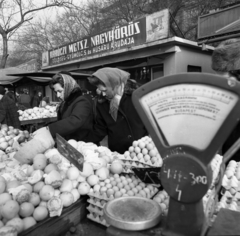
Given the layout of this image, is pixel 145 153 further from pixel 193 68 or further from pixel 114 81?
pixel 193 68

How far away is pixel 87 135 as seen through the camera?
8.80 ft

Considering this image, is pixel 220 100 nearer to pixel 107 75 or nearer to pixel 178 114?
pixel 178 114

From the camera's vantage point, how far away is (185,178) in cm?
76

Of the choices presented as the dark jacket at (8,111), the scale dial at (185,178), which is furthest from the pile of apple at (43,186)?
the dark jacket at (8,111)

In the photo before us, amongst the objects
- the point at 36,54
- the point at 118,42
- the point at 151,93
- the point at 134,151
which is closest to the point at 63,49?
the point at 118,42

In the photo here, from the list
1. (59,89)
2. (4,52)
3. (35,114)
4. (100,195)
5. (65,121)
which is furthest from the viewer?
(4,52)

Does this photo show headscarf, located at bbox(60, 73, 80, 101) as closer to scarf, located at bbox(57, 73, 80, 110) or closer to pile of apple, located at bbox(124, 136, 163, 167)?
scarf, located at bbox(57, 73, 80, 110)

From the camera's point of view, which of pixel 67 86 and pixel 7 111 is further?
pixel 7 111

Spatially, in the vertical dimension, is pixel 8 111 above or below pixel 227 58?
below

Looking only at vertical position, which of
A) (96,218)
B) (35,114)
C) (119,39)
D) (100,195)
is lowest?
(96,218)

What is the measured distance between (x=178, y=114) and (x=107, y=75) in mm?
1514

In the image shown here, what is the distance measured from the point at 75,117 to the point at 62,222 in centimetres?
119

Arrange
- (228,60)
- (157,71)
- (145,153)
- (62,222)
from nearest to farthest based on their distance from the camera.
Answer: (62,222) → (228,60) → (145,153) → (157,71)

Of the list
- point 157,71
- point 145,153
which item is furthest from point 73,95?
point 157,71
